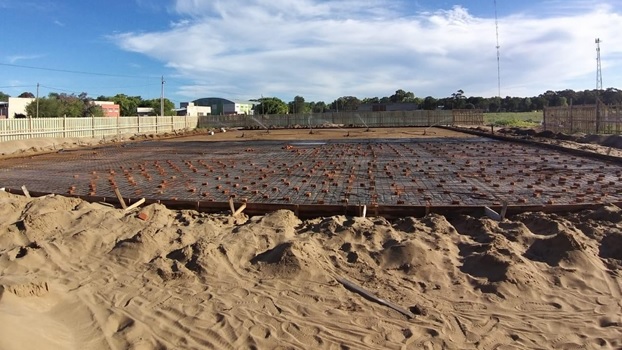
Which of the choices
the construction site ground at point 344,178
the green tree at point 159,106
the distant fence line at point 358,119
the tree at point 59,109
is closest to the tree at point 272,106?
the green tree at point 159,106

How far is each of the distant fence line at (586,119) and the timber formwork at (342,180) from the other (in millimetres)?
7577

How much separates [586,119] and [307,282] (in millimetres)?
22071

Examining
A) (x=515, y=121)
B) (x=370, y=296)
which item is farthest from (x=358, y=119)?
(x=370, y=296)

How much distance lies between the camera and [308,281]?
4.04 m

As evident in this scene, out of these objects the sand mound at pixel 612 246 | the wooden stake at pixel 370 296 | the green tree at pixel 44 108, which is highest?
the green tree at pixel 44 108

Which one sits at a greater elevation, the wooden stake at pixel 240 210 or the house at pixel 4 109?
the house at pixel 4 109

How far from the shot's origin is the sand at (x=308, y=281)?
3.20 metres

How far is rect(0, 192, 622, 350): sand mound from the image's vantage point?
3.21m

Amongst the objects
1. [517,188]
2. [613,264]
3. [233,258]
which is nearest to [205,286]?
[233,258]

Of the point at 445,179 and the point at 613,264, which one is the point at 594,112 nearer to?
Result: the point at 445,179

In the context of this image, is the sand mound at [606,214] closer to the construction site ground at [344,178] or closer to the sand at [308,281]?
the sand at [308,281]

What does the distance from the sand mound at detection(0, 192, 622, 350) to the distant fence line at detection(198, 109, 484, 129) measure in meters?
36.9

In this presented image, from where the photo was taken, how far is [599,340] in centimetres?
A: 312

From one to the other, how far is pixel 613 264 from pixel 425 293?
6.02 feet
